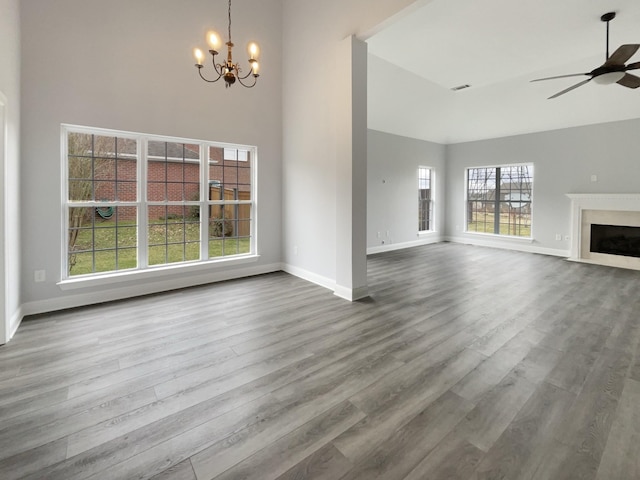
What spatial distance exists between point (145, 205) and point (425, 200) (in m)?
7.43

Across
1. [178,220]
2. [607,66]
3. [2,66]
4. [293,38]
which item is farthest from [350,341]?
[293,38]

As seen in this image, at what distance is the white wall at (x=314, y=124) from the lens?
3.91m

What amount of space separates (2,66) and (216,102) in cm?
229

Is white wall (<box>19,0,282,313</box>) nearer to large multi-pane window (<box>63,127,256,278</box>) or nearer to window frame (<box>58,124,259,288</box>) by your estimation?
window frame (<box>58,124,259,288</box>)

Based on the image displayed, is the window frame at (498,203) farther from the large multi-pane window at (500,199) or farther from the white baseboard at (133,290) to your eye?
the white baseboard at (133,290)

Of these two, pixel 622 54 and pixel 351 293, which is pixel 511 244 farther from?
pixel 351 293

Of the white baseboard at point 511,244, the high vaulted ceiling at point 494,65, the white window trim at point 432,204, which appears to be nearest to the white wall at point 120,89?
the high vaulted ceiling at point 494,65

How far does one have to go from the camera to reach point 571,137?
22.6 ft

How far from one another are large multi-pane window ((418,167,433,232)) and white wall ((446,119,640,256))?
108 centimetres

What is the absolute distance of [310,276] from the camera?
4.75m

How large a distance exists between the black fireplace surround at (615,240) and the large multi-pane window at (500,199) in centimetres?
140

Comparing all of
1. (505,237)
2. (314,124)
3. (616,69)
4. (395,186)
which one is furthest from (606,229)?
(314,124)

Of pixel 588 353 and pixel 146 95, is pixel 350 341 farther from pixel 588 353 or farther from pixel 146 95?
pixel 146 95

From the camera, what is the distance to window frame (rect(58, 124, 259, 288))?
141 inches
